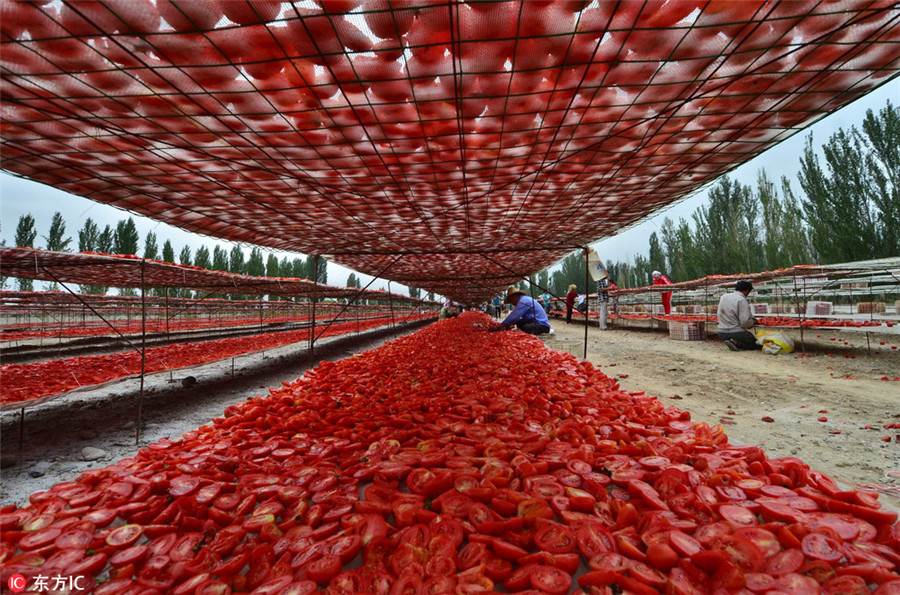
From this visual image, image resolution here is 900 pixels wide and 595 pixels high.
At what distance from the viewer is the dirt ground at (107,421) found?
3.43 metres

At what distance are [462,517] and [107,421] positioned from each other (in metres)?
6.24

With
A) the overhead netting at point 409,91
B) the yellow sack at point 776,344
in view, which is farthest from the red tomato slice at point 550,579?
the yellow sack at point 776,344

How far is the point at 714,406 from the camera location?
4512 millimetres

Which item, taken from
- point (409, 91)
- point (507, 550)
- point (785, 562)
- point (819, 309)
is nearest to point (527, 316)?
point (409, 91)

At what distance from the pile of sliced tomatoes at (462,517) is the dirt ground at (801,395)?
3.10 feet

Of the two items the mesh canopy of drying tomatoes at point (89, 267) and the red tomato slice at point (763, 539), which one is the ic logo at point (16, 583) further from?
the mesh canopy of drying tomatoes at point (89, 267)

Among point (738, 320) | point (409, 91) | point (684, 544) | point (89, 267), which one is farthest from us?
point (738, 320)

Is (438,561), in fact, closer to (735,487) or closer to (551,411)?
(735,487)

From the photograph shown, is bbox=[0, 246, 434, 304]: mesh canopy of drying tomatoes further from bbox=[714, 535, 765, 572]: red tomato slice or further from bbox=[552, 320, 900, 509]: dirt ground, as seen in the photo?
bbox=[552, 320, 900, 509]: dirt ground

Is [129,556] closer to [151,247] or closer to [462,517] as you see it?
[462,517]

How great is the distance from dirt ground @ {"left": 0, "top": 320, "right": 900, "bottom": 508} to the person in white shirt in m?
0.38

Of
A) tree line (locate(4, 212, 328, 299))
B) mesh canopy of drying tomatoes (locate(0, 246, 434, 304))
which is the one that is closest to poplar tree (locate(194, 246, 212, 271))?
tree line (locate(4, 212, 328, 299))

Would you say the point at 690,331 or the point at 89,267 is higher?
the point at 89,267

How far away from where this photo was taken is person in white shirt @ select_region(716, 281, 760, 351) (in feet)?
28.1
